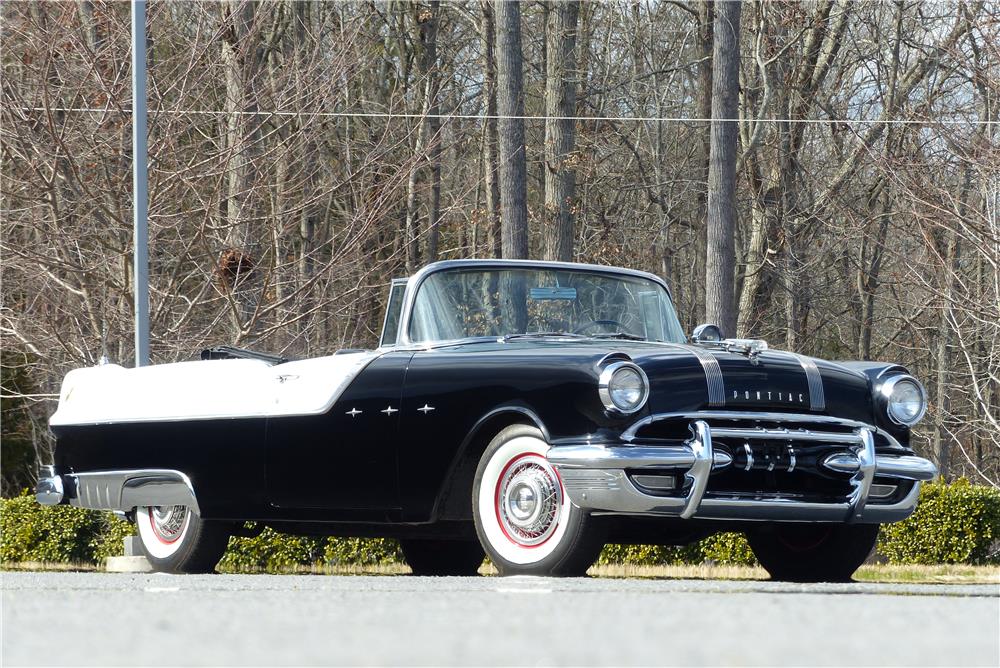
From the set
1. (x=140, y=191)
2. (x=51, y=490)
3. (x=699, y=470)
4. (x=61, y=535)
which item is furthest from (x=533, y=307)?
(x=61, y=535)

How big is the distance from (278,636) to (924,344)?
27.0m

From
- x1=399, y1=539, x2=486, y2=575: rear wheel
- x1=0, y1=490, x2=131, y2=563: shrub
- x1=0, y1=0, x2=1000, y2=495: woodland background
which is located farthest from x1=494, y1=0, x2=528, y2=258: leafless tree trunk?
x1=399, y1=539, x2=486, y2=575: rear wheel

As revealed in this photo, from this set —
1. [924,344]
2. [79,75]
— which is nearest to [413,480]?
[79,75]

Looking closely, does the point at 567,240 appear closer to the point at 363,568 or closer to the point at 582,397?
the point at 363,568

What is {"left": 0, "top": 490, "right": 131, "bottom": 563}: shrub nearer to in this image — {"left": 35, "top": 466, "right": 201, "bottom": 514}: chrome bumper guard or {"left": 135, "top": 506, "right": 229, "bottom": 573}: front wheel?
{"left": 35, "top": 466, "right": 201, "bottom": 514}: chrome bumper guard

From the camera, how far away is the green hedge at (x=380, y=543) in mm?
13969

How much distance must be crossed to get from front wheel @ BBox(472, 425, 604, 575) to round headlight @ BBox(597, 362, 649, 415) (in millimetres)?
423

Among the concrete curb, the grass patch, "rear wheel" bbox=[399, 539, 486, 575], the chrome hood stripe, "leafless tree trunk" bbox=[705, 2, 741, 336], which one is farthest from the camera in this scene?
"leafless tree trunk" bbox=[705, 2, 741, 336]

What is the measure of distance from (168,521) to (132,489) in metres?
0.31

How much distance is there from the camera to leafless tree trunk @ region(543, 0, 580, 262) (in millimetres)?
22844

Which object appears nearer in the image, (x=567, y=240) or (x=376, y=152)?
(x=376, y=152)

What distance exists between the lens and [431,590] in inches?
272

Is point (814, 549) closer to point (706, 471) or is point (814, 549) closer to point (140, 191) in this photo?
point (706, 471)

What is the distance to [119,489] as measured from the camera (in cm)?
992
